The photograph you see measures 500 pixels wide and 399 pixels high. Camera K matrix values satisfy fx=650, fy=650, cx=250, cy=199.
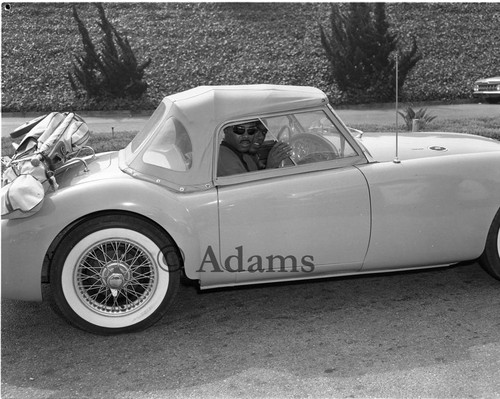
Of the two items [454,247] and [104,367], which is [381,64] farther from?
[104,367]

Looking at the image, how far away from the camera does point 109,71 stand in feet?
50.5

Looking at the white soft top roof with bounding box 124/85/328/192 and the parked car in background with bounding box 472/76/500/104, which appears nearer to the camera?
the white soft top roof with bounding box 124/85/328/192

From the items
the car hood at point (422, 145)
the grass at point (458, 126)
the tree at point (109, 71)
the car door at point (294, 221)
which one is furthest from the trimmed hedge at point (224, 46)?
the car door at point (294, 221)

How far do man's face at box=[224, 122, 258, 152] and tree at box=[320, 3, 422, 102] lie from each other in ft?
38.4

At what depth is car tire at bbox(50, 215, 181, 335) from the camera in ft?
12.8

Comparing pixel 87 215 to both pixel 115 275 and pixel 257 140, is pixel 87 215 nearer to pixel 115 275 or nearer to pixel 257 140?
pixel 115 275

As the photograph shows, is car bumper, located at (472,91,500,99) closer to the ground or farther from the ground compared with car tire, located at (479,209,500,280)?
closer to the ground

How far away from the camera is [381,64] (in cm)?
1555

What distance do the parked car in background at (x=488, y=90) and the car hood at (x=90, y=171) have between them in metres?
12.3

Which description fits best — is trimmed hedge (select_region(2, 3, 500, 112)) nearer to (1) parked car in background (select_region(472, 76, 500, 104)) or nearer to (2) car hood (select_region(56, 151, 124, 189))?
(1) parked car in background (select_region(472, 76, 500, 104))

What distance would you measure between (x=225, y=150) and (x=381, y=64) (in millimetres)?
12146

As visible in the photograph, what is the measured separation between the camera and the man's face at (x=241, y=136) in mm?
4285


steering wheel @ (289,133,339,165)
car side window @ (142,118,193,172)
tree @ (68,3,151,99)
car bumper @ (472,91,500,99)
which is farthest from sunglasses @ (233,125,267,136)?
car bumper @ (472,91,500,99)

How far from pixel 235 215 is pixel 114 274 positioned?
0.82 m
